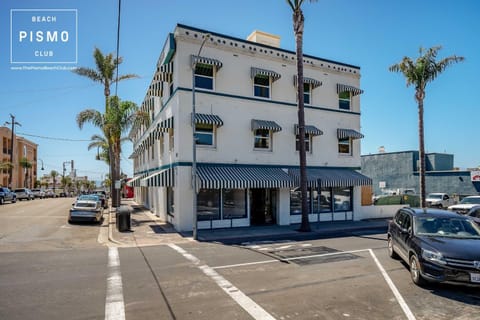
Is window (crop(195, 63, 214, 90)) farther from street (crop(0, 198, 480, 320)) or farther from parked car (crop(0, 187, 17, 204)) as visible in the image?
parked car (crop(0, 187, 17, 204))

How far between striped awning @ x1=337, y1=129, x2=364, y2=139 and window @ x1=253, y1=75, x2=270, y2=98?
223 inches

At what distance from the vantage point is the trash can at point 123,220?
53.4ft

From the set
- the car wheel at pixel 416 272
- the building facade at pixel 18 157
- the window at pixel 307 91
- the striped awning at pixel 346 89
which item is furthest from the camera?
the building facade at pixel 18 157

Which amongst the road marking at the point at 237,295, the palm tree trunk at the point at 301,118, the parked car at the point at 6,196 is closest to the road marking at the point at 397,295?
the road marking at the point at 237,295

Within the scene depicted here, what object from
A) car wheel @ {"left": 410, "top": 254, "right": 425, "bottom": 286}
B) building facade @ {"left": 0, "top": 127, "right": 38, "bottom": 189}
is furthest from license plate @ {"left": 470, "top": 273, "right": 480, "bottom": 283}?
building facade @ {"left": 0, "top": 127, "right": 38, "bottom": 189}

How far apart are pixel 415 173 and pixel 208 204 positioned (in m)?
33.5

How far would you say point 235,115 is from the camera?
17875 mm

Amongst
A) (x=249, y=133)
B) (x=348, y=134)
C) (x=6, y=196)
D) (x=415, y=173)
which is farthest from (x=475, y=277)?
(x=6, y=196)

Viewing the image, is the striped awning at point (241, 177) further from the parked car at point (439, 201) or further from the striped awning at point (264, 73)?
the parked car at point (439, 201)

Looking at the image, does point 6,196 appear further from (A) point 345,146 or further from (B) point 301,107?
(A) point 345,146

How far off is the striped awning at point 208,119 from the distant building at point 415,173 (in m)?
25.9

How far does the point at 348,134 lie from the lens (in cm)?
2128

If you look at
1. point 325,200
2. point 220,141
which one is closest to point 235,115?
point 220,141

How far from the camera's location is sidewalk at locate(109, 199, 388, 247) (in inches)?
559
